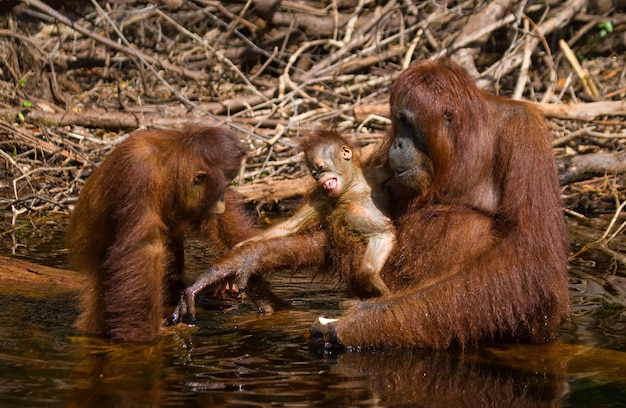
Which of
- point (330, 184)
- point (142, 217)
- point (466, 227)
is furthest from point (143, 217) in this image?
point (466, 227)

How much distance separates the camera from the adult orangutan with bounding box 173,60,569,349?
17.6 ft

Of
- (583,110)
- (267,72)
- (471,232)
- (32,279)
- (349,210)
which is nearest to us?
(471,232)

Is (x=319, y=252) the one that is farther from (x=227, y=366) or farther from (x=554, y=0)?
(x=554, y=0)

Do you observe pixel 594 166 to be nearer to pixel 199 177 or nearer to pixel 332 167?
pixel 332 167

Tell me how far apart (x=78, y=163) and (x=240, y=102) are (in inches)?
79.7

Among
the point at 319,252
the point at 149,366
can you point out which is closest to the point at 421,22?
the point at 319,252

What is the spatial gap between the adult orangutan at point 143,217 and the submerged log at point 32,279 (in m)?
0.49

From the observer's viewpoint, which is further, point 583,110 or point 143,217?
point 583,110

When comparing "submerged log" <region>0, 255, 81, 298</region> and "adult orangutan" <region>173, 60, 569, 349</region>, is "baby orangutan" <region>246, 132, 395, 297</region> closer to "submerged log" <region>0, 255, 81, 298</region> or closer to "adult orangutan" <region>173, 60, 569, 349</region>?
"adult orangutan" <region>173, 60, 569, 349</region>

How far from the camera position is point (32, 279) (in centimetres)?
674

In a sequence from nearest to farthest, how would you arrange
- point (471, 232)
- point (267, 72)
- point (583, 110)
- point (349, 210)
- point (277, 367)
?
point (277, 367) < point (471, 232) < point (349, 210) < point (583, 110) < point (267, 72)

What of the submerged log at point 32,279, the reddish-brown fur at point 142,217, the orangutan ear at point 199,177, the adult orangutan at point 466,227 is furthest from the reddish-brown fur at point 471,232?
the submerged log at point 32,279

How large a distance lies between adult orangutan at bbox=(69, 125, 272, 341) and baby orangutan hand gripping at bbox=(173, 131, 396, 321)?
1.12 ft

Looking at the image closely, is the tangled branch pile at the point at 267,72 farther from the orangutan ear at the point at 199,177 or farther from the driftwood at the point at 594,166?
the orangutan ear at the point at 199,177
